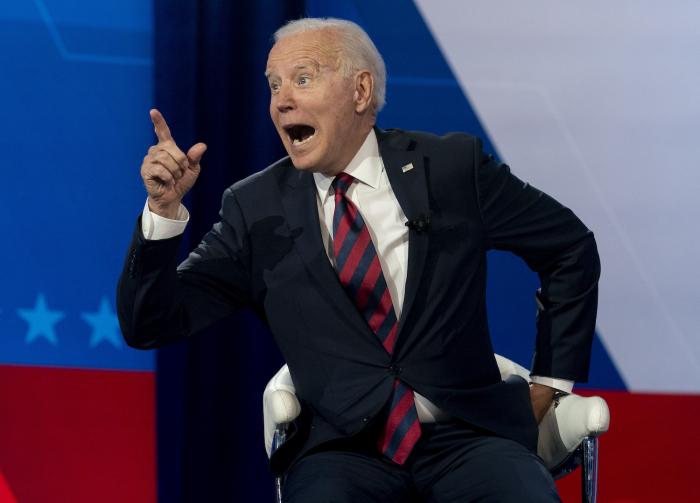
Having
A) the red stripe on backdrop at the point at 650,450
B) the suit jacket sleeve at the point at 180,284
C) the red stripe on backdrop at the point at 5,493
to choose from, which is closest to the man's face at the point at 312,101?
the suit jacket sleeve at the point at 180,284

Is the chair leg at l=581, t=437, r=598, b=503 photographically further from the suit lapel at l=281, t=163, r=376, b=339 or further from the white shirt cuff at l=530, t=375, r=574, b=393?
the suit lapel at l=281, t=163, r=376, b=339

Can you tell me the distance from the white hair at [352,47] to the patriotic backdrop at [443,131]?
3.47 ft

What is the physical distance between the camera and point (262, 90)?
3.50m

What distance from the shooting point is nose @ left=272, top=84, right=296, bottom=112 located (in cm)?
246

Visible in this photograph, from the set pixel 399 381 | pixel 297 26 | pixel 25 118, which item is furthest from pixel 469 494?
pixel 25 118

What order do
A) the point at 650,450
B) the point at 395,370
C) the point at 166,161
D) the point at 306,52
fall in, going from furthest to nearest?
the point at 650,450, the point at 306,52, the point at 395,370, the point at 166,161

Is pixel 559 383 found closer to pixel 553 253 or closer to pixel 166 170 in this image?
pixel 553 253

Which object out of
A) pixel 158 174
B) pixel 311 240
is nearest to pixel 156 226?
pixel 158 174

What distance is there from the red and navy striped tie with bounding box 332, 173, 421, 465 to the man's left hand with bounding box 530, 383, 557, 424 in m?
0.40

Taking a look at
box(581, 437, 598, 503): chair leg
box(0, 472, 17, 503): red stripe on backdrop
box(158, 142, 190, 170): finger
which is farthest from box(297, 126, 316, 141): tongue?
box(0, 472, 17, 503): red stripe on backdrop

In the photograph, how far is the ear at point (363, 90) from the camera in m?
2.55

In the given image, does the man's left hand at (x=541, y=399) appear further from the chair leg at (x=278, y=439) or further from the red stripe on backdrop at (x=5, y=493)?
the red stripe on backdrop at (x=5, y=493)

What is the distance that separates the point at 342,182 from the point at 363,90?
23 cm

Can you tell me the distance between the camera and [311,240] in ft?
8.06
